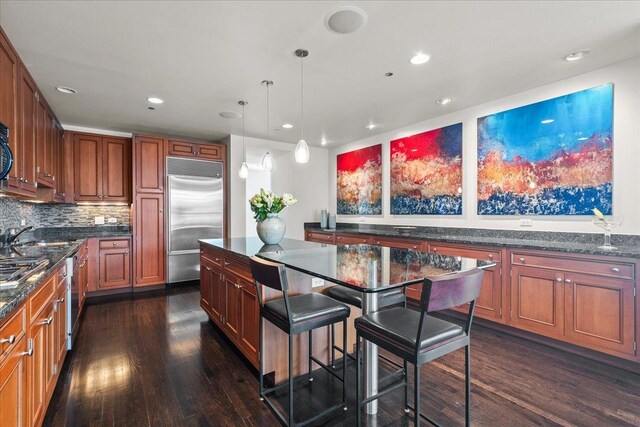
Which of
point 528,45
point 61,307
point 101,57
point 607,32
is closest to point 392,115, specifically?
point 528,45

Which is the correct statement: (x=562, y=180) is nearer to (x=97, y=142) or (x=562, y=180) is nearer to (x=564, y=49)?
(x=564, y=49)

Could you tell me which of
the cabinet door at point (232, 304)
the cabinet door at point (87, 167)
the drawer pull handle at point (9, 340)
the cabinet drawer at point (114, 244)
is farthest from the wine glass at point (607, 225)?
the cabinet door at point (87, 167)

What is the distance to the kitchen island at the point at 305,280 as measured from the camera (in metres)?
1.63

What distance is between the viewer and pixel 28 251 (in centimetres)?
252

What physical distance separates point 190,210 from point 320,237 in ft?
7.56

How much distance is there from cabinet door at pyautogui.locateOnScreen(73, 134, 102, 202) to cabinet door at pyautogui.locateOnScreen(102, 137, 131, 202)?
0.06m

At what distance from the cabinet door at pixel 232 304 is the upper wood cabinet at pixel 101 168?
3087mm

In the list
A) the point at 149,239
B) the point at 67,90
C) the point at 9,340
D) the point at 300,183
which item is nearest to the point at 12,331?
the point at 9,340

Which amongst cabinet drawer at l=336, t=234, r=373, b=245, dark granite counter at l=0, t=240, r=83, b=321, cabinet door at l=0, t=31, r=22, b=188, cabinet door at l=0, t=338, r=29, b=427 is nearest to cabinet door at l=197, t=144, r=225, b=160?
cabinet drawer at l=336, t=234, r=373, b=245

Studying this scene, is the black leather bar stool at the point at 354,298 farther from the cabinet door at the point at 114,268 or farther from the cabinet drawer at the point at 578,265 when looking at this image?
the cabinet door at the point at 114,268

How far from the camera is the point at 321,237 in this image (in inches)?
225

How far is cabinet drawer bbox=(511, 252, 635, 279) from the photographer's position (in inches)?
92.7

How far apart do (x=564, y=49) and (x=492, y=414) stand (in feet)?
9.16

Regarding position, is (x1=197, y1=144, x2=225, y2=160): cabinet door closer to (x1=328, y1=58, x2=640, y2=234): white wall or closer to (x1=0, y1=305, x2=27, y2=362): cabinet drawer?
(x1=328, y1=58, x2=640, y2=234): white wall
